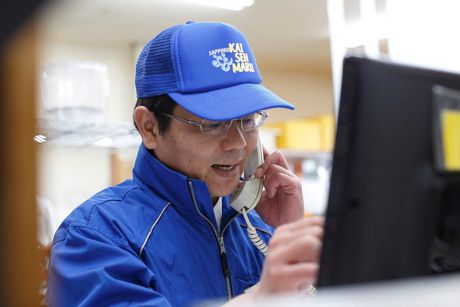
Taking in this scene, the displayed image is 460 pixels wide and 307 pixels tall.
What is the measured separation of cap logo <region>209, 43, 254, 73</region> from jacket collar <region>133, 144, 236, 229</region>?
0.25 m

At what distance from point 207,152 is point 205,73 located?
172 mm

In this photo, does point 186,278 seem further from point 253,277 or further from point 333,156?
point 333,156

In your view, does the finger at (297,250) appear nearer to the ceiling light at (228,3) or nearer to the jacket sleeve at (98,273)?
the jacket sleeve at (98,273)

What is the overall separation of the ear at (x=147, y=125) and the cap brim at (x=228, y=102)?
113mm

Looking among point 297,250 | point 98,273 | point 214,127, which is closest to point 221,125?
point 214,127

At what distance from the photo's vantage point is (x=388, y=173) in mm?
638

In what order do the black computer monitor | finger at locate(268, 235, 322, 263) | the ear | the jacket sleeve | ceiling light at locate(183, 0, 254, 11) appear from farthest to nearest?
ceiling light at locate(183, 0, 254, 11) → the ear → the jacket sleeve → finger at locate(268, 235, 322, 263) → the black computer monitor

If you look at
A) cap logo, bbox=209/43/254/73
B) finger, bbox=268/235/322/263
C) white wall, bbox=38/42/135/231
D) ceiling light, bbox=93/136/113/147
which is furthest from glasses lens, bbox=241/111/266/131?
white wall, bbox=38/42/135/231

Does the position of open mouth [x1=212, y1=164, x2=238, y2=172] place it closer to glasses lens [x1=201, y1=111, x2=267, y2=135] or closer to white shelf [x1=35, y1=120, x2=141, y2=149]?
glasses lens [x1=201, y1=111, x2=267, y2=135]

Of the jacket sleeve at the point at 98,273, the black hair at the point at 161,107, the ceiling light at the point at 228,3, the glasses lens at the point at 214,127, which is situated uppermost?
the ceiling light at the point at 228,3

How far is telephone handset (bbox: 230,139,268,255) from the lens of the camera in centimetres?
133

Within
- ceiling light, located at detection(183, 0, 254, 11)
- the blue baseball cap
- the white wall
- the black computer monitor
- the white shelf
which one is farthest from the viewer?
the white wall

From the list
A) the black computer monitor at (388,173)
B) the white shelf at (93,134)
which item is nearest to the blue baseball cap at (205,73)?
the black computer monitor at (388,173)

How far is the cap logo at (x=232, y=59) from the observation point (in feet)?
4.12
